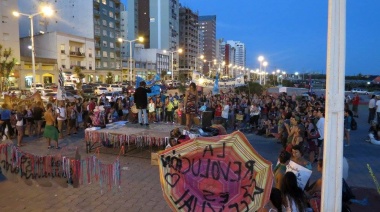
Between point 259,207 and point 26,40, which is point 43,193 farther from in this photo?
point 26,40

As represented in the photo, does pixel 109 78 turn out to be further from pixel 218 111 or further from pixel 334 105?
pixel 334 105

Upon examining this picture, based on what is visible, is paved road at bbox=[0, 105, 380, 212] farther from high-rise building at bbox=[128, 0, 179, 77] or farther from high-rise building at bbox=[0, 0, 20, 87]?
high-rise building at bbox=[128, 0, 179, 77]

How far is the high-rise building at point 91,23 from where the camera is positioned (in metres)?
67.1

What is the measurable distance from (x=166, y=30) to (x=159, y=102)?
105385mm

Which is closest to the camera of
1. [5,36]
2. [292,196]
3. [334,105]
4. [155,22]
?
[334,105]

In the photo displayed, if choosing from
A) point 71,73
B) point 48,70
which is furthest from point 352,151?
point 71,73

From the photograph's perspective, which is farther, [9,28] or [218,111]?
[9,28]

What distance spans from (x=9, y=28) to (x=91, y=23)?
23.7 metres

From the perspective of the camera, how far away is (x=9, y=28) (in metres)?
52.9

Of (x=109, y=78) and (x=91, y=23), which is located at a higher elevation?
(x=91, y=23)

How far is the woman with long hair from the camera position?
16.0 feet

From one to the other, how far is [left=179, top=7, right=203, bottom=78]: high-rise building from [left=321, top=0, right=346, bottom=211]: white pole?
444 ft

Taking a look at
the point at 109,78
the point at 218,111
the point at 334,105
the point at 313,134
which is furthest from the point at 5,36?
the point at 334,105

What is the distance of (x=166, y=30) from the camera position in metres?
121
